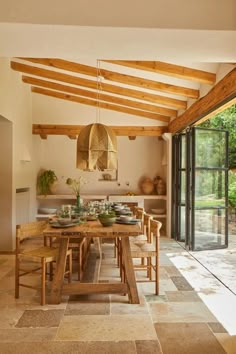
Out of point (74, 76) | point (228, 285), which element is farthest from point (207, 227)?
point (74, 76)

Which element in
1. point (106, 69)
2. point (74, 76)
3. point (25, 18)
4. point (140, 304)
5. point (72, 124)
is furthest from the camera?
point (72, 124)

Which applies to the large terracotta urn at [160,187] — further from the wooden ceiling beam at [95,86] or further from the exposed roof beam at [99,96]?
the wooden ceiling beam at [95,86]

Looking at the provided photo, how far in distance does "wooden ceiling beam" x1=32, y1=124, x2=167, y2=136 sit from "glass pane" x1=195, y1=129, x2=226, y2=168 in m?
1.86

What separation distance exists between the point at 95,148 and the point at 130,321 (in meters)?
2.48

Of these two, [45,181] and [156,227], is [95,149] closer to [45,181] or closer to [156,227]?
[156,227]

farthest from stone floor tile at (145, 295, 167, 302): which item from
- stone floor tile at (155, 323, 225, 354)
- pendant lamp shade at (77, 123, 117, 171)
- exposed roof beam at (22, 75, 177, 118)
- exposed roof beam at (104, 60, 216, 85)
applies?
exposed roof beam at (22, 75, 177, 118)

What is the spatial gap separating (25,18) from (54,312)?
8.85 feet

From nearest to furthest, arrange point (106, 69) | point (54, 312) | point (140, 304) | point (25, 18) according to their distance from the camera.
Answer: point (25, 18)
point (54, 312)
point (140, 304)
point (106, 69)

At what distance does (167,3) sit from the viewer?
8.96 feet

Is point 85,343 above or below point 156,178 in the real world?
below

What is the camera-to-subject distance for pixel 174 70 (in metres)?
4.78

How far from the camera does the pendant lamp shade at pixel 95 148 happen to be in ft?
15.8

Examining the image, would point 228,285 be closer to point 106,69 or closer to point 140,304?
point 140,304

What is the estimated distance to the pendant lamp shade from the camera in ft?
15.8
